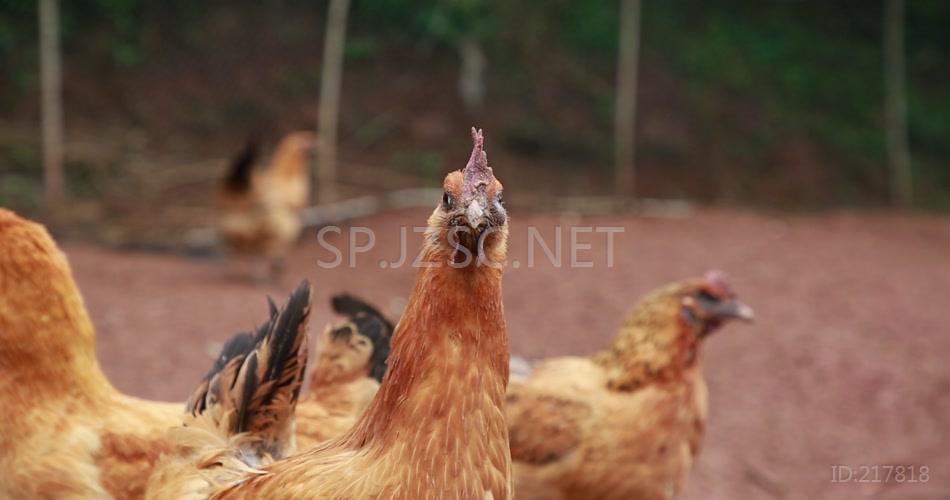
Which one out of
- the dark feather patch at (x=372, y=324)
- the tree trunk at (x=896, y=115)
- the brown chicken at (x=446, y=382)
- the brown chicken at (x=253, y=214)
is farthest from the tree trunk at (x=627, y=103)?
the brown chicken at (x=446, y=382)

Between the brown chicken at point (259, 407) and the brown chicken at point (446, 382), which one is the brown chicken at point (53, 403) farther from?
the brown chicken at point (446, 382)

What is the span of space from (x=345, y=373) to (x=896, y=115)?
43.6ft

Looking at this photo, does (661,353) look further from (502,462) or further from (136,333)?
(136,333)

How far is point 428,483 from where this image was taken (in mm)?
2375

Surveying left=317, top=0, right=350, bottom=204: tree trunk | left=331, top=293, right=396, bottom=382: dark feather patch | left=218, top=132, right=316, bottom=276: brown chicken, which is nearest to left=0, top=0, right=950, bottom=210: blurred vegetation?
left=317, top=0, right=350, bottom=204: tree trunk

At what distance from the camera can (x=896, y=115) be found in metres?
14.7

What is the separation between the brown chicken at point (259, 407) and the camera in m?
2.98

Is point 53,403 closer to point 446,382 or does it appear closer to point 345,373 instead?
point 345,373

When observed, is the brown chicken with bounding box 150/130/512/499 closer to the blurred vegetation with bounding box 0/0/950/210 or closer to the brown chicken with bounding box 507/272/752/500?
the brown chicken with bounding box 507/272/752/500

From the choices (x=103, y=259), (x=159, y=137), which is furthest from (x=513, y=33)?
(x=103, y=259)

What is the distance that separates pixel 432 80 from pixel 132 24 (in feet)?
15.1

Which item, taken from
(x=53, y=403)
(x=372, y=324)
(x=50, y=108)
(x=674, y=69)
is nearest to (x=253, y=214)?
(x=50, y=108)

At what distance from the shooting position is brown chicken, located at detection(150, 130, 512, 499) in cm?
237

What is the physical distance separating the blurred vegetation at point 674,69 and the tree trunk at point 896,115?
23 centimetres
